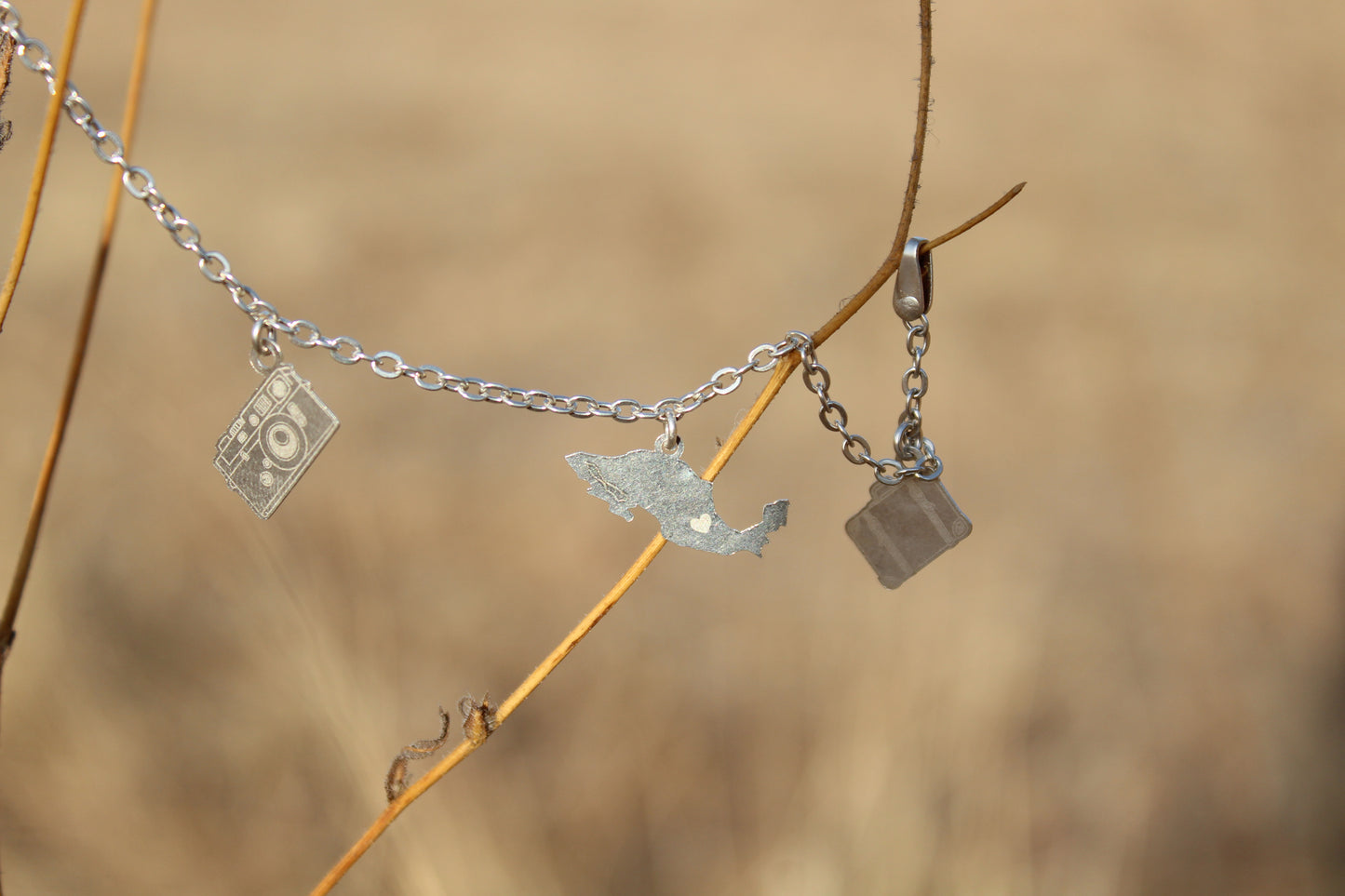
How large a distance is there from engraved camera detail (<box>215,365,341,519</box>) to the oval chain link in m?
0.02

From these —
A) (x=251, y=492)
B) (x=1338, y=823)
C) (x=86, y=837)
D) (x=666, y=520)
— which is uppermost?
(x=86, y=837)

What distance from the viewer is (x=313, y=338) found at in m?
0.49

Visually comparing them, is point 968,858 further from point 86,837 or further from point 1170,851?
point 86,837

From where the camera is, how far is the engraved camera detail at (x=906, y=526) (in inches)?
21.1

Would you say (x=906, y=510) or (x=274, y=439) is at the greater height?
(x=274, y=439)

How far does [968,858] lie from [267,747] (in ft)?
2.06

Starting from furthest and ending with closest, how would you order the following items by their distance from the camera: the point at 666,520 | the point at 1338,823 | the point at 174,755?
the point at 1338,823 < the point at 174,755 < the point at 666,520

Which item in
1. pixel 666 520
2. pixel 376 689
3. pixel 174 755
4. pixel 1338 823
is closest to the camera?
A: pixel 666 520

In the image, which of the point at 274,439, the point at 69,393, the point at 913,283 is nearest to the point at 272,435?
the point at 274,439

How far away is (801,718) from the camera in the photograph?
1.04 metres

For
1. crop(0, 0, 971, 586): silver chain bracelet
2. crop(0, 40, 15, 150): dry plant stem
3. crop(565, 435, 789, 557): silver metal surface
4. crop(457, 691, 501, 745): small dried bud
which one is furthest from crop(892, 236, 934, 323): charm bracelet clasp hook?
crop(0, 40, 15, 150): dry plant stem

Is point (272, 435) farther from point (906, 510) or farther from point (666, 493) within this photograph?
point (906, 510)

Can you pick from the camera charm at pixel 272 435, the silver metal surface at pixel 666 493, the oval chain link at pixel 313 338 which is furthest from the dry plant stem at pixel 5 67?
the silver metal surface at pixel 666 493

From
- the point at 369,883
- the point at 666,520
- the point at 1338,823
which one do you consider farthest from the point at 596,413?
the point at 1338,823
